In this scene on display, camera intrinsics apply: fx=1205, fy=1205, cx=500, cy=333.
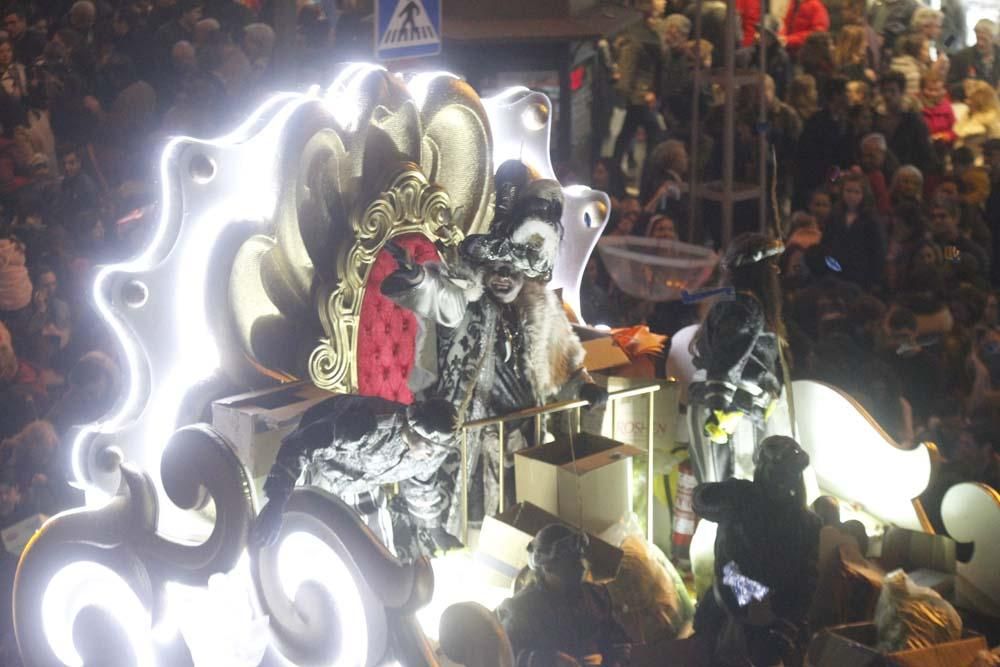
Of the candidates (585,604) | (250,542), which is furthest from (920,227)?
(250,542)

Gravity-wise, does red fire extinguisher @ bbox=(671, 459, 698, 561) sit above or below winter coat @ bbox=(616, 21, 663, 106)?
below

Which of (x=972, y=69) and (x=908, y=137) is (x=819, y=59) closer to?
(x=908, y=137)

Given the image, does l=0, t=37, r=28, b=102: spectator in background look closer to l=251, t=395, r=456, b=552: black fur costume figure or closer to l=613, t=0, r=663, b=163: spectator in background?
l=613, t=0, r=663, b=163: spectator in background

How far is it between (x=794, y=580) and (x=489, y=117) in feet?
7.88

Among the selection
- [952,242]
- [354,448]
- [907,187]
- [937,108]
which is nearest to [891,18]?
[937,108]

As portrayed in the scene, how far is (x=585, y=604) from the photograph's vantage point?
344 centimetres

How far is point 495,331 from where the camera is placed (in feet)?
14.7

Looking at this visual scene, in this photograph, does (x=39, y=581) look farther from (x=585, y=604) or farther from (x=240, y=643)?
(x=585, y=604)

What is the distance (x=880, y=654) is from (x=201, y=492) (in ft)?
6.52

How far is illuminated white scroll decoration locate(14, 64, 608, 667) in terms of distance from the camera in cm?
334

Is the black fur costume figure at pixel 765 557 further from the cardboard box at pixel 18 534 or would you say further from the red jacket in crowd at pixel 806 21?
the red jacket in crowd at pixel 806 21

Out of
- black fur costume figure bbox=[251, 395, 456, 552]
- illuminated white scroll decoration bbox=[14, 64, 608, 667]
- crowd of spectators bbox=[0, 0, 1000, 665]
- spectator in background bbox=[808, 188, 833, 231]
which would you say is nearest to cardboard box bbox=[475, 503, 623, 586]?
black fur costume figure bbox=[251, 395, 456, 552]

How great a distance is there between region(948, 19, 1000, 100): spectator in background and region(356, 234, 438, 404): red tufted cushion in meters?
5.58

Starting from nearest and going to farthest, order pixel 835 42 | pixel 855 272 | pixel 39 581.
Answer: pixel 39 581 < pixel 855 272 < pixel 835 42
